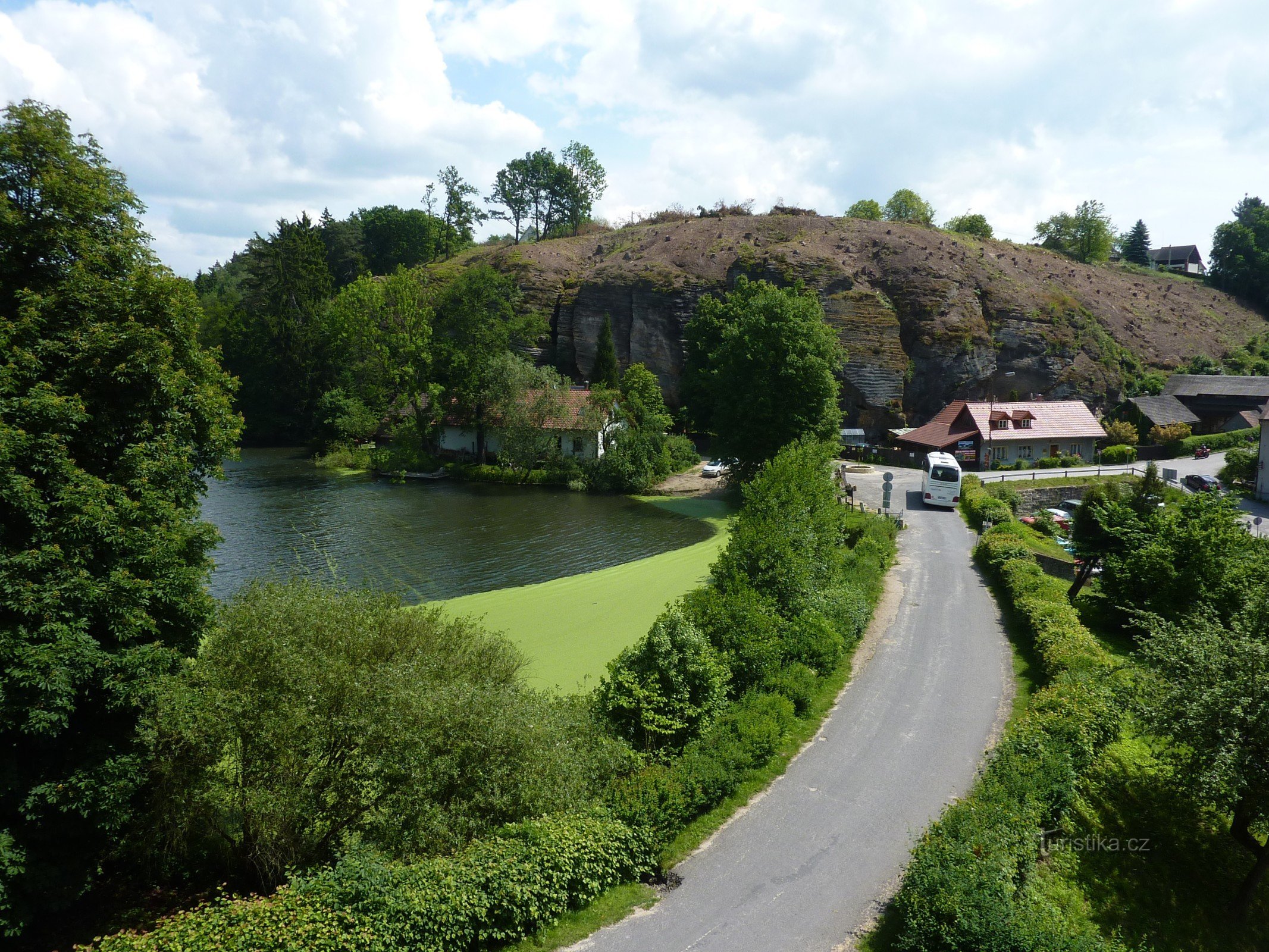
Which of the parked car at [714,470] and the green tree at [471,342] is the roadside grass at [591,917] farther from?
the green tree at [471,342]

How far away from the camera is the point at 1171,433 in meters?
54.4

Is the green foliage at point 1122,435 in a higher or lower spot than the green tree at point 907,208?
lower

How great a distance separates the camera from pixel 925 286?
214 feet

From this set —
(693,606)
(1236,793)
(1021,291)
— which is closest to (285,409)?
(693,606)

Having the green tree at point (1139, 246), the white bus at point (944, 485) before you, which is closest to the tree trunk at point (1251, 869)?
the white bus at point (944, 485)

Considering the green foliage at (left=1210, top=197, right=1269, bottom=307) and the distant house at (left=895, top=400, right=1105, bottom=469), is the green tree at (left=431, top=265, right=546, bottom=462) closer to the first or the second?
the distant house at (left=895, top=400, right=1105, bottom=469)

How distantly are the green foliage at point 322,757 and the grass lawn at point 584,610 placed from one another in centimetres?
551

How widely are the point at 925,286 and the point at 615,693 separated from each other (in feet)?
201

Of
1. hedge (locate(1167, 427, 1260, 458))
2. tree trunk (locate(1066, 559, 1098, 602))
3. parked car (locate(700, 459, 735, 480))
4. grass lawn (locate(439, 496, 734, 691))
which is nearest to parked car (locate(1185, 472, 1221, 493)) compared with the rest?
hedge (locate(1167, 427, 1260, 458))

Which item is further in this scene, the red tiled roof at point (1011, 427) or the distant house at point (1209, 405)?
the distant house at point (1209, 405)

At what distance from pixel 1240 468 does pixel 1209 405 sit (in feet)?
65.7

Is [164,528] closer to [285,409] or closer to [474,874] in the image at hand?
[474,874]

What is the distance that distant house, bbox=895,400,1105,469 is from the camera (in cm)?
5112

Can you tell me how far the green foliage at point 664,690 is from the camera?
13789 millimetres
